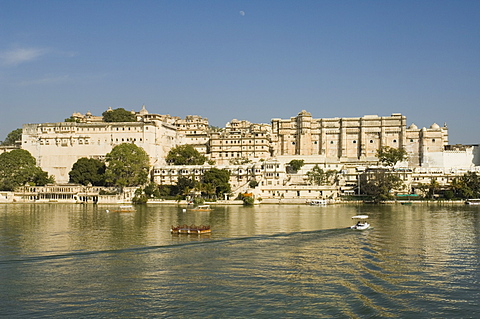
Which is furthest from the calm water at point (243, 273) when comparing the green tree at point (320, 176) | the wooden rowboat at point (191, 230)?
the green tree at point (320, 176)

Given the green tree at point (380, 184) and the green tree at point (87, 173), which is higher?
the green tree at point (87, 173)

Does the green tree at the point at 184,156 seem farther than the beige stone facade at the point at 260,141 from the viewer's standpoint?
No

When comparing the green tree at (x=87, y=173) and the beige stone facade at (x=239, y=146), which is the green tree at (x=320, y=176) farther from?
the green tree at (x=87, y=173)

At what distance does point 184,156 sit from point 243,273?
6414 centimetres

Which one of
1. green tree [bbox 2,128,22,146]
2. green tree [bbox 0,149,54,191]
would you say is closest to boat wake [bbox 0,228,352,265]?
green tree [bbox 0,149,54,191]

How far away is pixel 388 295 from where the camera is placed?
741 inches

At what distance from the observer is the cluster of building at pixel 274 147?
242 feet

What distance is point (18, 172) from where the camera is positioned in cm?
7500

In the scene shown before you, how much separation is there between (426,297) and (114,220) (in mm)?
30829

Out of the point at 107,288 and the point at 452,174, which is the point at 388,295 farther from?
the point at 452,174

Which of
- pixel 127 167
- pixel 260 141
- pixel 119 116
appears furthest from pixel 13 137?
pixel 260 141

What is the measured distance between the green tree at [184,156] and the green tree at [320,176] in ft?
61.3

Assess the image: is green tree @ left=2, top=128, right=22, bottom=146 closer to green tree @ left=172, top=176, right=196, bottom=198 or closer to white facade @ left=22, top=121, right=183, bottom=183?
white facade @ left=22, top=121, right=183, bottom=183

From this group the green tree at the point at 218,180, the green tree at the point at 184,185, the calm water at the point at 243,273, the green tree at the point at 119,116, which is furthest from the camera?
the green tree at the point at 119,116
